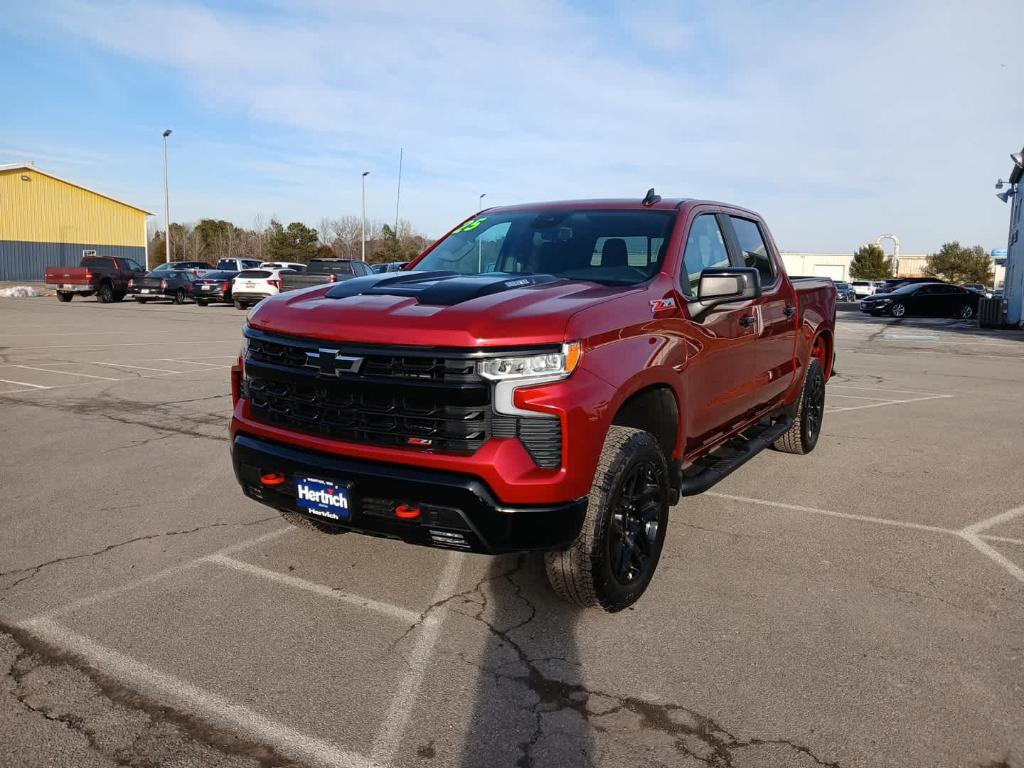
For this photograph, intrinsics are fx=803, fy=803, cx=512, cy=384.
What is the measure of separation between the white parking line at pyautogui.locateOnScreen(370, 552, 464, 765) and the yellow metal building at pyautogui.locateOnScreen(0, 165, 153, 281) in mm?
55213

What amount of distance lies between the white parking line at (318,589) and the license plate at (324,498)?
57 centimetres

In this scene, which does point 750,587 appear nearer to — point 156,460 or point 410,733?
point 410,733

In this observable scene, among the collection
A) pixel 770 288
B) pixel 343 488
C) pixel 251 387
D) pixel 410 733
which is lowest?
pixel 410 733

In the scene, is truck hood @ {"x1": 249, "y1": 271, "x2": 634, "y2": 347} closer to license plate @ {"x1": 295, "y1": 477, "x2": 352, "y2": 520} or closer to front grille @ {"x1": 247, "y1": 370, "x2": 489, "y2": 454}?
front grille @ {"x1": 247, "y1": 370, "x2": 489, "y2": 454}

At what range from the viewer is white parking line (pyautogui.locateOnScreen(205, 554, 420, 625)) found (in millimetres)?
3617

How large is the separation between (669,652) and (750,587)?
0.86 metres

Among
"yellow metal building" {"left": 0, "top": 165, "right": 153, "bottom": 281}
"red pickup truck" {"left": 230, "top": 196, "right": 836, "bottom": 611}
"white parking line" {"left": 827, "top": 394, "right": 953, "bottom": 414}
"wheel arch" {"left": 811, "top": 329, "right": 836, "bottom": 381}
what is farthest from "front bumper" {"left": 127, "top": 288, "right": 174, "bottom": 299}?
"red pickup truck" {"left": 230, "top": 196, "right": 836, "bottom": 611}

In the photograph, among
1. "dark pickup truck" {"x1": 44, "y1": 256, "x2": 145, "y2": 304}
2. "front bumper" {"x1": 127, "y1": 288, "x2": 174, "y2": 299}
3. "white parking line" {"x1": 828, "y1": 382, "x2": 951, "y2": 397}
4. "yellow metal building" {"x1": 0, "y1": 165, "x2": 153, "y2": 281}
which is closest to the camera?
"white parking line" {"x1": 828, "y1": 382, "x2": 951, "y2": 397}

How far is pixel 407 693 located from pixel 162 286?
101ft

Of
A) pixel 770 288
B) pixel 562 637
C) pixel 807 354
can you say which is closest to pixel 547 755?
pixel 562 637

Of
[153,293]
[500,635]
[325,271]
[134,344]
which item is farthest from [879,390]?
[153,293]

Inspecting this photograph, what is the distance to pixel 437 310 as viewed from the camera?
328 cm

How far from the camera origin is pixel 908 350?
58.4 feet

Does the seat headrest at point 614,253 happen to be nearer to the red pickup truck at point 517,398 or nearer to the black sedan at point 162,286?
the red pickup truck at point 517,398
